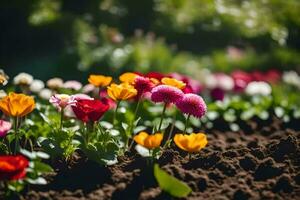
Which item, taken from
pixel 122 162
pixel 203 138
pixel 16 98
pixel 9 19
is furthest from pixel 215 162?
pixel 9 19

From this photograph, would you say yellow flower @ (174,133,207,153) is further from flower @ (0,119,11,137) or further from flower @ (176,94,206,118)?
flower @ (0,119,11,137)

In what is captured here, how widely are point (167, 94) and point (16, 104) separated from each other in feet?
2.61

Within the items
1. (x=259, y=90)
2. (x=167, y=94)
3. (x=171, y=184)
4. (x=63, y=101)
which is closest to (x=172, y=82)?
(x=167, y=94)

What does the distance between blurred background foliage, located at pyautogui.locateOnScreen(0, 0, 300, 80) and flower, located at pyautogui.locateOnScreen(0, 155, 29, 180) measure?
402 cm

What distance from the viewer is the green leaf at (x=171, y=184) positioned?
2.68 meters

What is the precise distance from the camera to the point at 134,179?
2932mm

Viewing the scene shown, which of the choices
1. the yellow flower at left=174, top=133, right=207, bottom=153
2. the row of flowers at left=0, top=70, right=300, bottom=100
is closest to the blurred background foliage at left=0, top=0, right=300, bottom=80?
the row of flowers at left=0, top=70, right=300, bottom=100

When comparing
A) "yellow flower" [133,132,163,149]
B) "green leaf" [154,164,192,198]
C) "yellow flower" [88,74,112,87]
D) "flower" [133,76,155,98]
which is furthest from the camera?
"yellow flower" [88,74,112,87]

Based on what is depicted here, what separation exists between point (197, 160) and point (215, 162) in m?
→ 0.10

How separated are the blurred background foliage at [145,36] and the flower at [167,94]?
347 cm

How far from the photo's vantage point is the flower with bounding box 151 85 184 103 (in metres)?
3.12

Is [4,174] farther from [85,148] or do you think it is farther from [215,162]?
[215,162]

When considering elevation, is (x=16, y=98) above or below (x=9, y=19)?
above

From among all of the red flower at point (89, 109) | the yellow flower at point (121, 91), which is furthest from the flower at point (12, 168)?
the yellow flower at point (121, 91)
